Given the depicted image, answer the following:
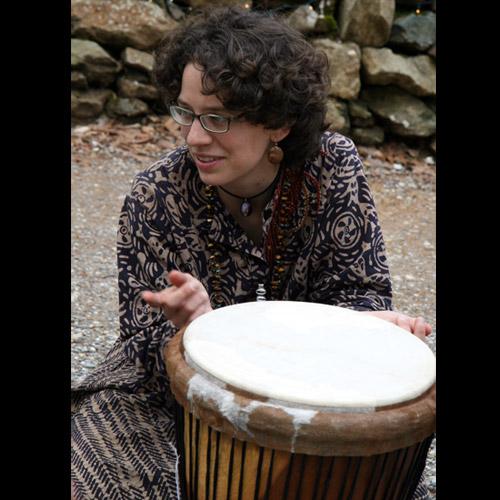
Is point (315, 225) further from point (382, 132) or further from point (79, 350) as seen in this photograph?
point (382, 132)

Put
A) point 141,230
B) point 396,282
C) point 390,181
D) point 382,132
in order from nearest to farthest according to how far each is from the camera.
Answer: point 141,230 → point 396,282 → point 390,181 → point 382,132

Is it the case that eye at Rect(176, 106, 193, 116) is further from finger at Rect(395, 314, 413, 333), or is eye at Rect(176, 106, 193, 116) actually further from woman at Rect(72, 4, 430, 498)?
finger at Rect(395, 314, 413, 333)

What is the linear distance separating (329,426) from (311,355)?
16 cm

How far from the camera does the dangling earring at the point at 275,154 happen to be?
1.75m

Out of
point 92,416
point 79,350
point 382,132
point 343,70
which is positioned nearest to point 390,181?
point 382,132

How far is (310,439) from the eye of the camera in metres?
1.09

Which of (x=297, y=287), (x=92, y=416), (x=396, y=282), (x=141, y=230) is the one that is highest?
(x=141, y=230)

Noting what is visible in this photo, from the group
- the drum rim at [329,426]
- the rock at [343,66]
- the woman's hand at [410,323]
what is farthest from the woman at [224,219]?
the rock at [343,66]

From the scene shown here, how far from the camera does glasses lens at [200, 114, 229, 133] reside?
1.61 m

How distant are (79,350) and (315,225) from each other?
1334 millimetres

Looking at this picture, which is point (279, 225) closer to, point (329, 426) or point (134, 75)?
point (329, 426)

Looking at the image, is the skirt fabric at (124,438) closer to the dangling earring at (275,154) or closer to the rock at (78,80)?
the dangling earring at (275,154)

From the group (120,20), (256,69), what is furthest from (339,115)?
(256,69)

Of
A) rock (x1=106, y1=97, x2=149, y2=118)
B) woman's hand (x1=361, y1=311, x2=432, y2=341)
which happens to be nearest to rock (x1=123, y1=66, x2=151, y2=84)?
rock (x1=106, y1=97, x2=149, y2=118)
